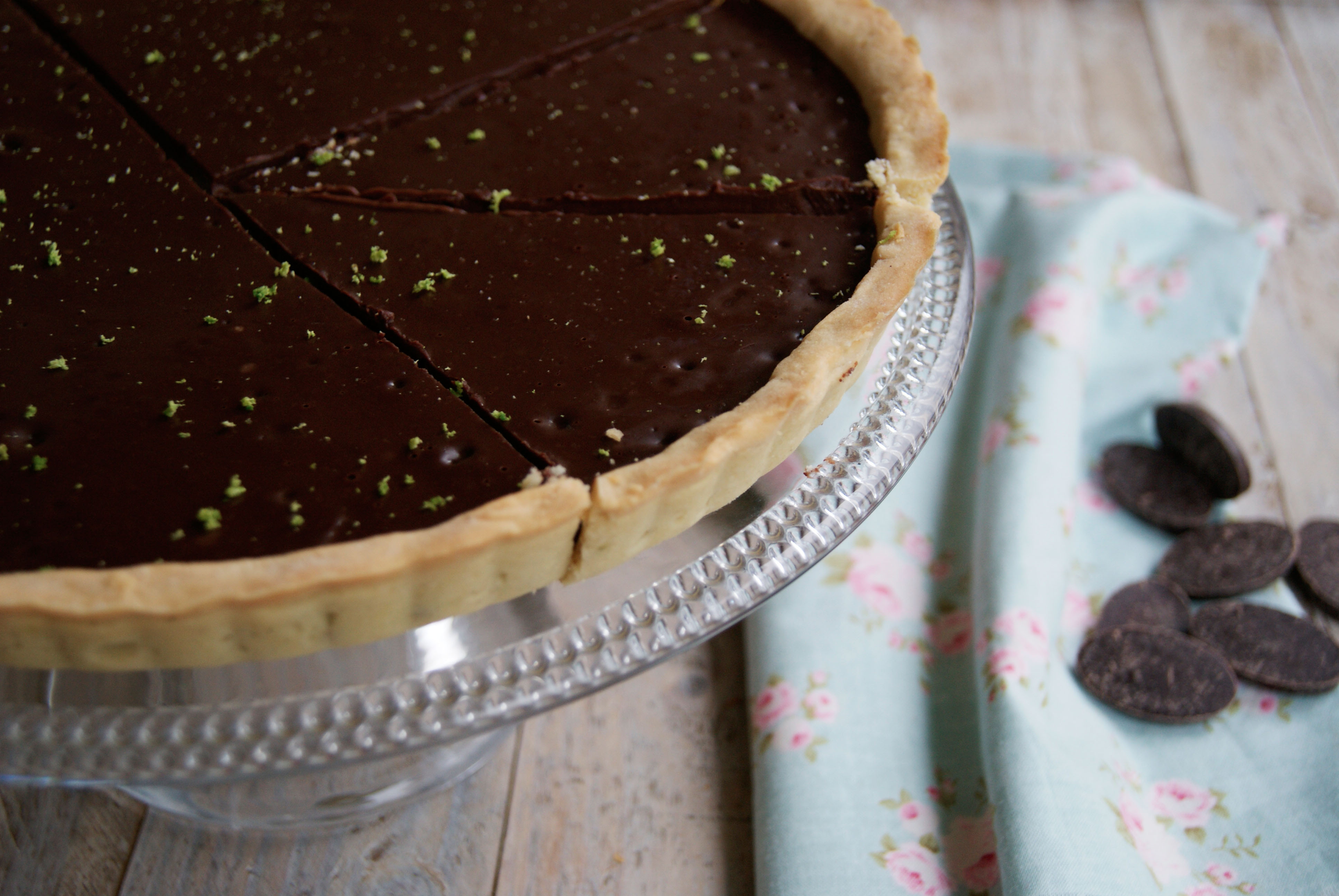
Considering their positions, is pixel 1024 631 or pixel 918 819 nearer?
pixel 918 819

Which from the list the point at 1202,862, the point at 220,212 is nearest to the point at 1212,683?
the point at 1202,862

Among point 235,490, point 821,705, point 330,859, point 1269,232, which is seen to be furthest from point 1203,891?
point 1269,232

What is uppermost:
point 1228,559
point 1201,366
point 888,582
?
point 1201,366

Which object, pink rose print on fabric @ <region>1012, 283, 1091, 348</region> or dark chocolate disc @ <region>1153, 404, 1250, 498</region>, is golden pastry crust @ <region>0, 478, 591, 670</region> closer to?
pink rose print on fabric @ <region>1012, 283, 1091, 348</region>

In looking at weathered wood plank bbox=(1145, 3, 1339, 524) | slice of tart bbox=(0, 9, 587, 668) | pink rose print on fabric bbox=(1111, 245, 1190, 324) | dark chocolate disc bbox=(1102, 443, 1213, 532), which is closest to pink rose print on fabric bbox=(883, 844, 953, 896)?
slice of tart bbox=(0, 9, 587, 668)

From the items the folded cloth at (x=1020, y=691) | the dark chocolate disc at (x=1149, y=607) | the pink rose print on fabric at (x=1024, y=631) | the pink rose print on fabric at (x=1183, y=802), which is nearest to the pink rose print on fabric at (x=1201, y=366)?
the folded cloth at (x=1020, y=691)

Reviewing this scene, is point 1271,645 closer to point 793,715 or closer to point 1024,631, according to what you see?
point 1024,631

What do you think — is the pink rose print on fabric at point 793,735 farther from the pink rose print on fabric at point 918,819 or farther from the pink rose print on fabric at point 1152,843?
the pink rose print on fabric at point 1152,843
